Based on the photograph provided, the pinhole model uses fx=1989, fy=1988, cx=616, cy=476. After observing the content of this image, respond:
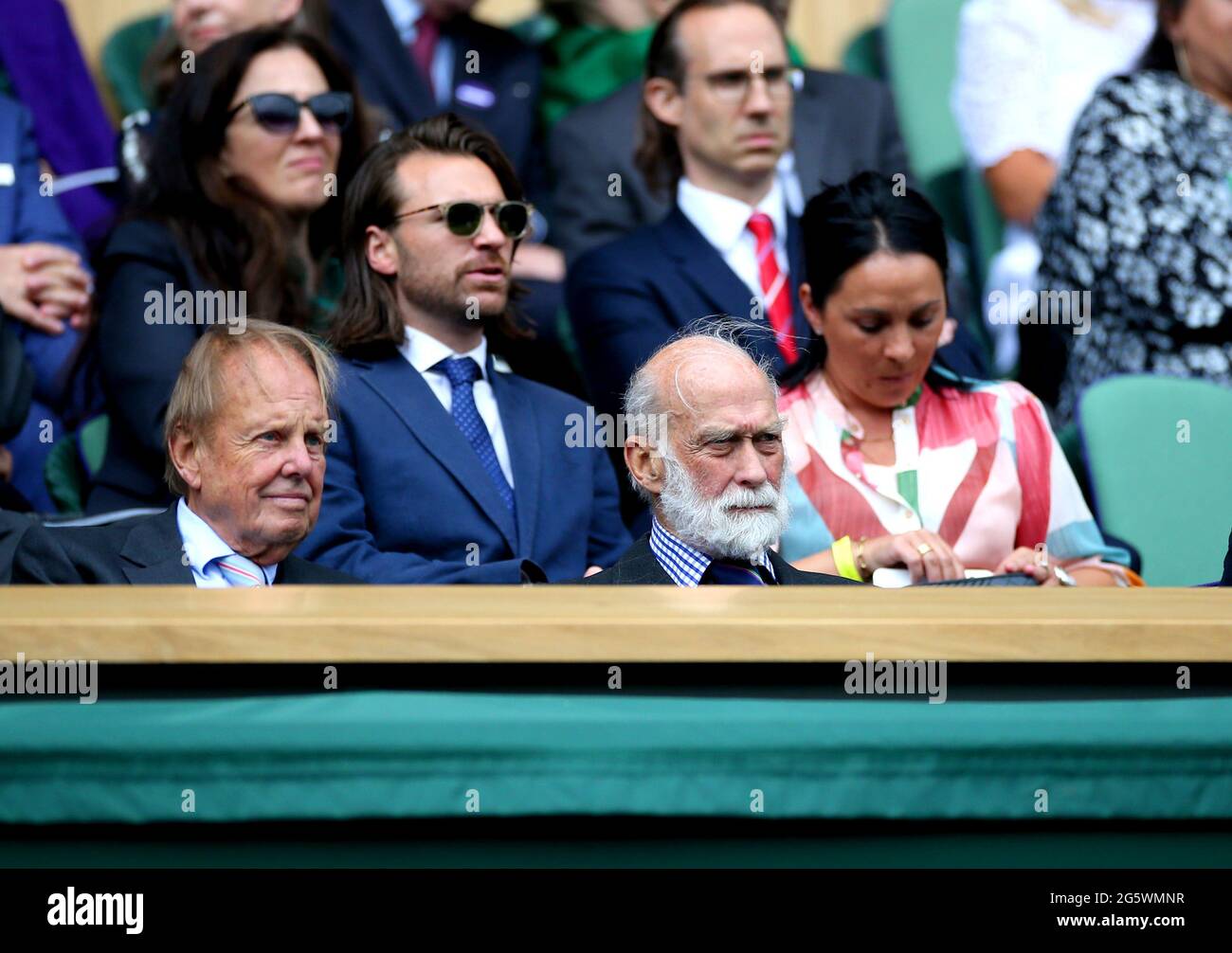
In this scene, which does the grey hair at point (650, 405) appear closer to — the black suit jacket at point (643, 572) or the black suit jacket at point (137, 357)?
the black suit jacket at point (643, 572)

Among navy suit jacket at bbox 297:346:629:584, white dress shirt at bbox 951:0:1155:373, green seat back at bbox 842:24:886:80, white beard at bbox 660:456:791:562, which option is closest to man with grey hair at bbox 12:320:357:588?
navy suit jacket at bbox 297:346:629:584

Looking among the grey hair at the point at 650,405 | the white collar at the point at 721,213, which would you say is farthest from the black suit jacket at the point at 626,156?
the grey hair at the point at 650,405

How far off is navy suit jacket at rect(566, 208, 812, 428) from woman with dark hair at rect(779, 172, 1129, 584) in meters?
0.31

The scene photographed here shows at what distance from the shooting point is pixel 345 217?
3.56 metres

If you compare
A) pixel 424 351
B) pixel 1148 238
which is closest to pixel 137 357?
pixel 424 351

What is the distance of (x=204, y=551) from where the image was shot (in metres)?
2.80

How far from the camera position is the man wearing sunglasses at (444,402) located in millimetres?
3227

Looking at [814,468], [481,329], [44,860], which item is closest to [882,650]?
[44,860]

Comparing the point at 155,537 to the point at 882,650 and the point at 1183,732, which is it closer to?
the point at 882,650

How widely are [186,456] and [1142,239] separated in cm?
206

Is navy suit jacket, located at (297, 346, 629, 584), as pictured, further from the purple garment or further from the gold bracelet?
the purple garment

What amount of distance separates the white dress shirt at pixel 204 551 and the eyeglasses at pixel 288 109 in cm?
126

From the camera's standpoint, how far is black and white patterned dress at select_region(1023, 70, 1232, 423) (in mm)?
3961

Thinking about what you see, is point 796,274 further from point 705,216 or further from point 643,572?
point 643,572
